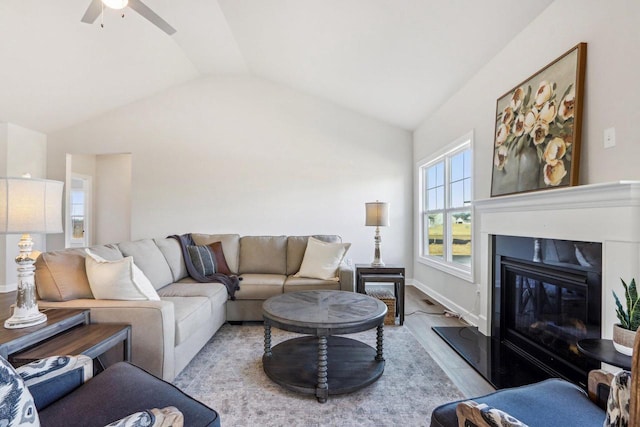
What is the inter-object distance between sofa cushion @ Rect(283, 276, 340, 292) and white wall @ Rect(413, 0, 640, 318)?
1454 millimetres

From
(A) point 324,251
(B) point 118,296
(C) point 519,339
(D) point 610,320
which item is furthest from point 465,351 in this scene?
(B) point 118,296

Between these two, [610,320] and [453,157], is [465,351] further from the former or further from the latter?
[453,157]

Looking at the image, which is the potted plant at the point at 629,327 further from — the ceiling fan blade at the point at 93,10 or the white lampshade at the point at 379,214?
the ceiling fan blade at the point at 93,10

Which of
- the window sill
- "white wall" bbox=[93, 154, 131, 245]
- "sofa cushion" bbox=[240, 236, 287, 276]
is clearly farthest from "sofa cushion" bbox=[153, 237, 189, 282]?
"white wall" bbox=[93, 154, 131, 245]

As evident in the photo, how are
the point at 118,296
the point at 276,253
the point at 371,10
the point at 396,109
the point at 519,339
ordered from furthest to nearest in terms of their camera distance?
1. the point at 396,109
2. the point at 276,253
3. the point at 371,10
4. the point at 519,339
5. the point at 118,296

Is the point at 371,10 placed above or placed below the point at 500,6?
above

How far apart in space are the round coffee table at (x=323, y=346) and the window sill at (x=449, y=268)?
144 cm

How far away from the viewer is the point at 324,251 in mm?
3555

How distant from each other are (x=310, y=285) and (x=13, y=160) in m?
4.90

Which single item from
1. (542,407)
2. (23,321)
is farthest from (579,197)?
(23,321)

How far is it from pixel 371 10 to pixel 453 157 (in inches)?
79.1

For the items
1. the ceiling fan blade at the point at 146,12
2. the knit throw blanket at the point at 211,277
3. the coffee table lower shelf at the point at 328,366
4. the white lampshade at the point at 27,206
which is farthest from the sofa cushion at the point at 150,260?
the ceiling fan blade at the point at 146,12

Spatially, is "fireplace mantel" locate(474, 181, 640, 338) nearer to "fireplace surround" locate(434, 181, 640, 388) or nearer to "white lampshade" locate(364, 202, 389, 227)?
"fireplace surround" locate(434, 181, 640, 388)

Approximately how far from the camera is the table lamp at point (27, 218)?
59.8 inches
